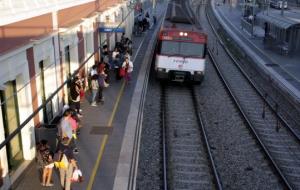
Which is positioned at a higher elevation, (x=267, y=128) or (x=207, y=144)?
(x=207, y=144)

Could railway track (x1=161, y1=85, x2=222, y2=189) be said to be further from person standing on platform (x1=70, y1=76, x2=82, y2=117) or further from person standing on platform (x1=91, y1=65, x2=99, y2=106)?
person standing on platform (x1=70, y1=76, x2=82, y2=117)

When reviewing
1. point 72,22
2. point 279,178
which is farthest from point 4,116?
point 279,178

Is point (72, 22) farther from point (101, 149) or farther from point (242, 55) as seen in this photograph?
point (242, 55)

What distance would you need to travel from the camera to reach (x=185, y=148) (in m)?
13.9

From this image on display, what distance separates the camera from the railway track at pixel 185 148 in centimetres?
1169

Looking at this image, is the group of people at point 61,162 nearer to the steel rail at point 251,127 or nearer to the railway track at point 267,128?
the steel rail at point 251,127

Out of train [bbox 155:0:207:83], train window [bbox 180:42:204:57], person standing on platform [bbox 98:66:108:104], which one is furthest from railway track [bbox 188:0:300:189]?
person standing on platform [bbox 98:66:108:104]

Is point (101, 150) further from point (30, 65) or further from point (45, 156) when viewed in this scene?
point (30, 65)

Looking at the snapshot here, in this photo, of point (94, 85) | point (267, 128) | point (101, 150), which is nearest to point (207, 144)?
point (267, 128)

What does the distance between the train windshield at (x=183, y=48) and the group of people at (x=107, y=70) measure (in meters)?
1.84

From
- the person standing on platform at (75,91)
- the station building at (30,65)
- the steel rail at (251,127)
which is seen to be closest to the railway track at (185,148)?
the steel rail at (251,127)

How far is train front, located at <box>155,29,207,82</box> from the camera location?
1967 cm

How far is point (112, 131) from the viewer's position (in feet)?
45.9

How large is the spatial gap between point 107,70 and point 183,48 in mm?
3770
